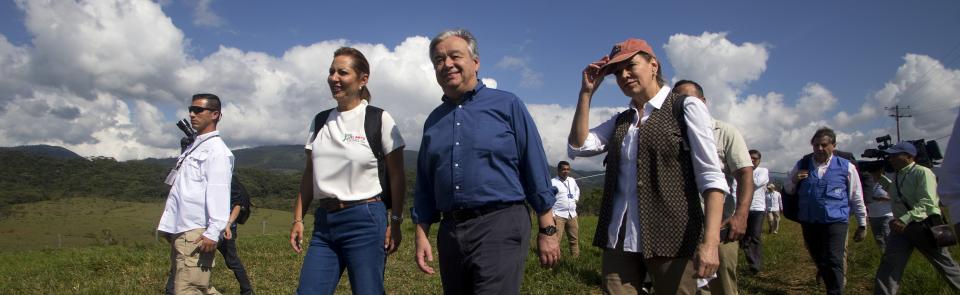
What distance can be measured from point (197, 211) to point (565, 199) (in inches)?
286

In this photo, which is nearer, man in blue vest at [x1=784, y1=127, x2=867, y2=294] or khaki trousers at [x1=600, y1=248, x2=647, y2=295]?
khaki trousers at [x1=600, y1=248, x2=647, y2=295]

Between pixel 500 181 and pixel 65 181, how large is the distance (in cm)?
17269

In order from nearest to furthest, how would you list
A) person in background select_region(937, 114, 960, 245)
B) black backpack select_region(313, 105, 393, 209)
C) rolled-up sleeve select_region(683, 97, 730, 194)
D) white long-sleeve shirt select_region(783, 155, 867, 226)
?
person in background select_region(937, 114, 960, 245) → rolled-up sleeve select_region(683, 97, 730, 194) → black backpack select_region(313, 105, 393, 209) → white long-sleeve shirt select_region(783, 155, 867, 226)

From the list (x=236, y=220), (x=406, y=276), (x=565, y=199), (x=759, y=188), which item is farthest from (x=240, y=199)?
(x=759, y=188)

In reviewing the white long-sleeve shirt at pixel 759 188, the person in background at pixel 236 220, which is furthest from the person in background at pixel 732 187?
the white long-sleeve shirt at pixel 759 188

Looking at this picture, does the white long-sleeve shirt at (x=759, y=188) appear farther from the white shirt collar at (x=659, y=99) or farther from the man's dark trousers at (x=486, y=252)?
the man's dark trousers at (x=486, y=252)

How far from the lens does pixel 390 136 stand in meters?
3.23

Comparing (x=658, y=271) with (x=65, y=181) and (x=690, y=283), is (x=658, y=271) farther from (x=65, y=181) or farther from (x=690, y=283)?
(x=65, y=181)

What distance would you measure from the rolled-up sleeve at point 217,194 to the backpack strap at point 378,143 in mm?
1399

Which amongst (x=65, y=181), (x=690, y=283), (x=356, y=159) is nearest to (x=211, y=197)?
(x=356, y=159)

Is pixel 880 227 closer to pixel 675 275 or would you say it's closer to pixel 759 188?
pixel 759 188

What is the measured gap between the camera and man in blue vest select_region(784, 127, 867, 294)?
17.7 ft

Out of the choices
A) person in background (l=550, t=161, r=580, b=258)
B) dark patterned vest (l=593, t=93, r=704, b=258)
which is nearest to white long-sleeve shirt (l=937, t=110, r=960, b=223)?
dark patterned vest (l=593, t=93, r=704, b=258)

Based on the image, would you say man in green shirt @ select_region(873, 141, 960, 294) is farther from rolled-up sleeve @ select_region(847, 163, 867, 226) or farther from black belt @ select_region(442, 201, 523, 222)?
black belt @ select_region(442, 201, 523, 222)
